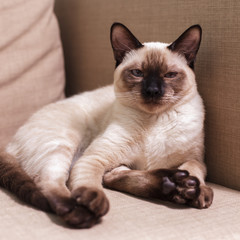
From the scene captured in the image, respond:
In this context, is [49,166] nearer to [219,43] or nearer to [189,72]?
[189,72]

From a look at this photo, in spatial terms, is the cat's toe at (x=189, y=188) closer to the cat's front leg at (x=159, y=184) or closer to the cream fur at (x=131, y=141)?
the cat's front leg at (x=159, y=184)

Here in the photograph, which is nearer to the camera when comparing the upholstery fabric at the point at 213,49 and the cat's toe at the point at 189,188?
the cat's toe at the point at 189,188

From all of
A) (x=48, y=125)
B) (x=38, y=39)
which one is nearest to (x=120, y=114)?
(x=48, y=125)

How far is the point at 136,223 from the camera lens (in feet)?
4.14

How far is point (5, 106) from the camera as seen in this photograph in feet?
7.13

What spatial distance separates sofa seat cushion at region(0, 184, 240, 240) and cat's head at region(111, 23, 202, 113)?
0.47 meters

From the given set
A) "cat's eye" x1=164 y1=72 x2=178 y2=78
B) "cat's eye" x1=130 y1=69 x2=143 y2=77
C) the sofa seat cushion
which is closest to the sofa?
the sofa seat cushion

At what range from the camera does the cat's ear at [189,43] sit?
1.64 m

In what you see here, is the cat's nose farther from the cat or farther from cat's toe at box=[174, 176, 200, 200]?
cat's toe at box=[174, 176, 200, 200]

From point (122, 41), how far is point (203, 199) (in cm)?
86

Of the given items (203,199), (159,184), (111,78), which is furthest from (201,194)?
(111,78)

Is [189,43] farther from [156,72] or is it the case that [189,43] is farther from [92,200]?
[92,200]

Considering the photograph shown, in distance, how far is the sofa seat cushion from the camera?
119 cm

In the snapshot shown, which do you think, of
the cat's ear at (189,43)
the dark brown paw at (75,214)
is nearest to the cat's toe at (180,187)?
the dark brown paw at (75,214)
